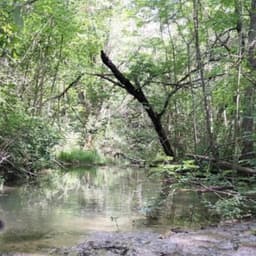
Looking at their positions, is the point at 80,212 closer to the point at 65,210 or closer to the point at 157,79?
the point at 65,210

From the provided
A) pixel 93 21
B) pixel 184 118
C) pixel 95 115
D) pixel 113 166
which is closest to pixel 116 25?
pixel 93 21

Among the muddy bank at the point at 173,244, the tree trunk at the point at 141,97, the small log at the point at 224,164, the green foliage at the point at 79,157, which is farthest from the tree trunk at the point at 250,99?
the green foliage at the point at 79,157

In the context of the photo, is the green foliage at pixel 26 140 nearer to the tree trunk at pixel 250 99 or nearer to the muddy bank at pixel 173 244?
the tree trunk at pixel 250 99

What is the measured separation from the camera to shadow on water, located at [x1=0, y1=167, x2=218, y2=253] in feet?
19.2

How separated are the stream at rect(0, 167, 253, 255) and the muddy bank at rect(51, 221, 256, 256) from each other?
0.84ft

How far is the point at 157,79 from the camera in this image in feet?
42.7

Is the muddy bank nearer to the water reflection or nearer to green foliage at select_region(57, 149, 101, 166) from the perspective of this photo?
the water reflection

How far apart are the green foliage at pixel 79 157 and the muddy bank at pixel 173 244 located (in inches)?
476

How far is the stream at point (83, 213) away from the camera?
580cm

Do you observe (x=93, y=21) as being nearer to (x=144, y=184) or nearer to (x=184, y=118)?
(x=184, y=118)

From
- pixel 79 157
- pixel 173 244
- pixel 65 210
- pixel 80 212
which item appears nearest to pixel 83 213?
pixel 80 212

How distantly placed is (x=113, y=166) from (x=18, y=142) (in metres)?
9.06

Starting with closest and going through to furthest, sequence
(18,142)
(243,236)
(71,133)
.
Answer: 1. (243,236)
2. (18,142)
3. (71,133)

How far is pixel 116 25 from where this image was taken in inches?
907
